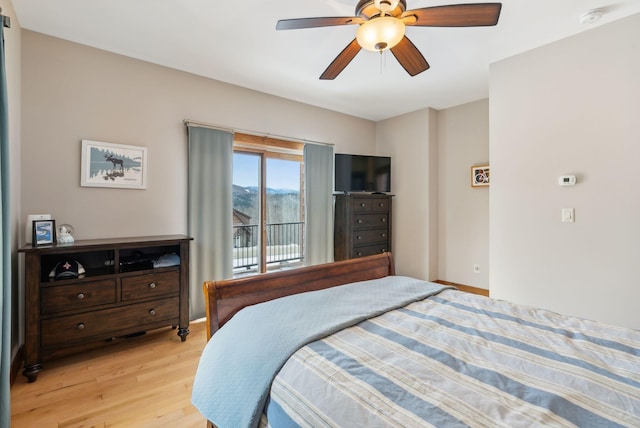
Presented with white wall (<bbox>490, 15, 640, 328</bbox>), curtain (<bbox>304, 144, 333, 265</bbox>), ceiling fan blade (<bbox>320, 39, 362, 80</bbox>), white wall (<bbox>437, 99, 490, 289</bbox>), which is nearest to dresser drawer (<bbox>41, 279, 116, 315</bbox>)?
curtain (<bbox>304, 144, 333, 265</bbox>)

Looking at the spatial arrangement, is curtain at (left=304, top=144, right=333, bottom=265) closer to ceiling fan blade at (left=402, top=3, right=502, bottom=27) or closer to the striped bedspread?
ceiling fan blade at (left=402, top=3, right=502, bottom=27)

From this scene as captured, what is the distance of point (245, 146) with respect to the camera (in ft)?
12.2

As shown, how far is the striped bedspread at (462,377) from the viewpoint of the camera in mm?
793

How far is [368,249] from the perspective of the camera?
4383 mm

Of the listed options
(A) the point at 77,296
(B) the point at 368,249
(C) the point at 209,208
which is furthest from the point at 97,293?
(B) the point at 368,249

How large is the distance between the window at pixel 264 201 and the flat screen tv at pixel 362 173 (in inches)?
22.8

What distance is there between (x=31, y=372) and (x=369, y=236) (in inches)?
146

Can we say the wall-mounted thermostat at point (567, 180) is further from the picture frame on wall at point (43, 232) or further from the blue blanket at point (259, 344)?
the picture frame on wall at point (43, 232)

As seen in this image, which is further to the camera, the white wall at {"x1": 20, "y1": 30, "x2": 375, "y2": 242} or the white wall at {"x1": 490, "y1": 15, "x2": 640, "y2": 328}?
the white wall at {"x1": 20, "y1": 30, "x2": 375, "y2": 242}

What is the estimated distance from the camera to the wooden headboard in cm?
153

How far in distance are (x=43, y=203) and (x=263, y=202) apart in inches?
82.8

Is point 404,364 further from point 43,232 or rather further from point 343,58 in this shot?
point 43,232

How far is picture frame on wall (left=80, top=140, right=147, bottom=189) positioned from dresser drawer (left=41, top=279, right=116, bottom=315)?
3.04 ft

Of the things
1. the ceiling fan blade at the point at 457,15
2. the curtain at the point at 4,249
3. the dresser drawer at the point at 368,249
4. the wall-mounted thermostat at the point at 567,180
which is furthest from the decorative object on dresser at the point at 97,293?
the wall-mounted thermostat at the point at 567,180
